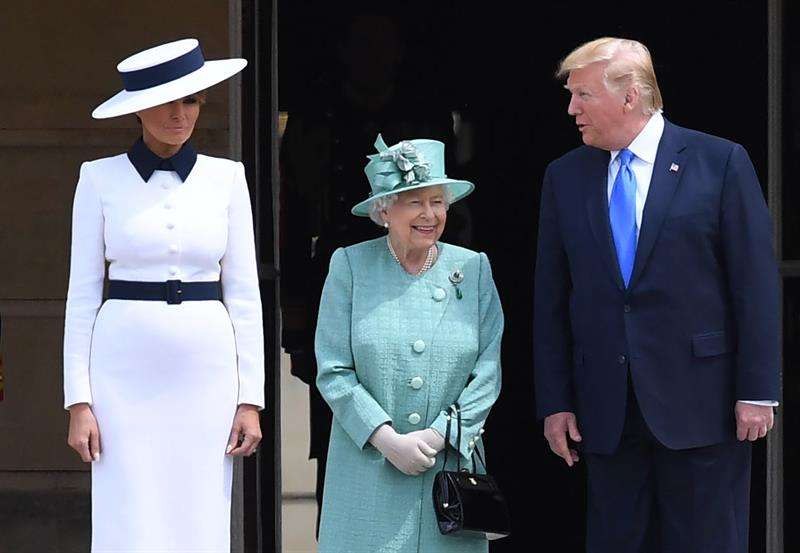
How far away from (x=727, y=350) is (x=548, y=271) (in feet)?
1.76

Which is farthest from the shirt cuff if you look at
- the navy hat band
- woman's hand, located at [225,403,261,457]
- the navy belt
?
the navy hat band

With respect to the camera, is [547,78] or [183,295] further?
[547,78]

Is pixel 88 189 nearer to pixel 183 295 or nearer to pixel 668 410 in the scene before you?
pixel 183 295

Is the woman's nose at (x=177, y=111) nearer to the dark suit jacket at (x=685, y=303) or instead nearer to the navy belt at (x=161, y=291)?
the navy belt at (x=161, y=291)

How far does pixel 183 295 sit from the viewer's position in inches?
173

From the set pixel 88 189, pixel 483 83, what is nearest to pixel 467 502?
pixel 88 189

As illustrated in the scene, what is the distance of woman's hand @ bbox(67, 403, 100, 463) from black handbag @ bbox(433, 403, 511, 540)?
91 cm

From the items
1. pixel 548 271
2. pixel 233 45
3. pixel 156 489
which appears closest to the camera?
pixel 156 489

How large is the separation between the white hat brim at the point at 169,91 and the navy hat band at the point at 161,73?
0.01 metres

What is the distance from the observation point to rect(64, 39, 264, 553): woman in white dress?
4.36 m

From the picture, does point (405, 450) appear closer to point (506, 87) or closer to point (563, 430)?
point (563, 430)

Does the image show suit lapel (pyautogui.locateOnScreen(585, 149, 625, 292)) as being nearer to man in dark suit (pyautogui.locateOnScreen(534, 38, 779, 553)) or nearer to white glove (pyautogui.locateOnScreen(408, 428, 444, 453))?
man in dark suit (pyautogui.locateOnScreen(534, 38, 779, 553))

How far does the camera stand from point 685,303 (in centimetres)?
449

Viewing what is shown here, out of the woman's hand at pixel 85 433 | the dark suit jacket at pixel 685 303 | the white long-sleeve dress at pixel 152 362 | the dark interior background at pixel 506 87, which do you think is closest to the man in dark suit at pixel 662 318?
the dark suit jacket at pixel 685 303
